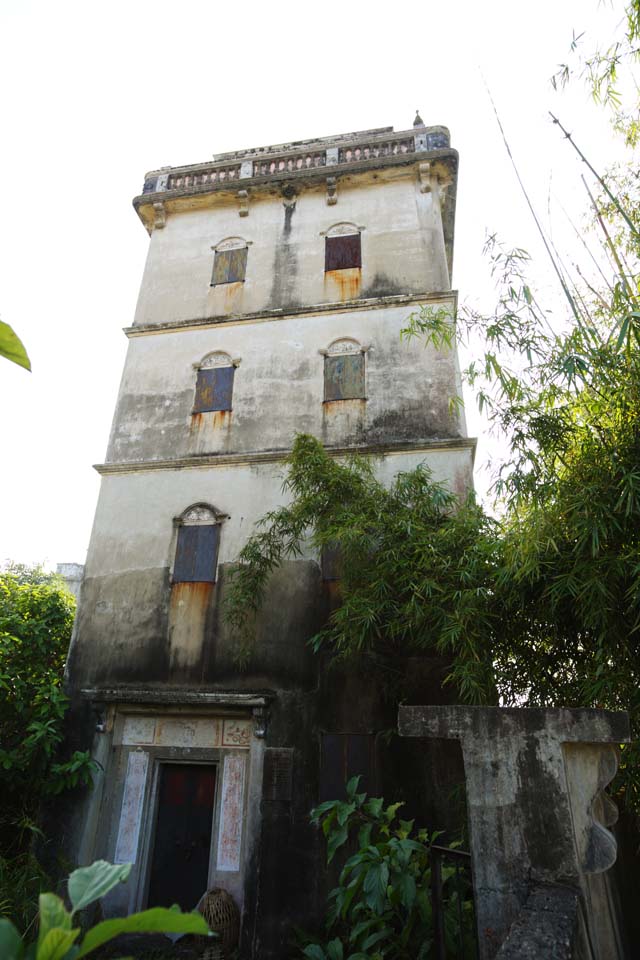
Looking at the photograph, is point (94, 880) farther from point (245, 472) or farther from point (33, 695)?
point (245, 472)

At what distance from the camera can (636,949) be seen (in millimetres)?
4180

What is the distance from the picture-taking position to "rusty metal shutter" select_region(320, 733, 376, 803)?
738 cm

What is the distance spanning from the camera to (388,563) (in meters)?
7.03

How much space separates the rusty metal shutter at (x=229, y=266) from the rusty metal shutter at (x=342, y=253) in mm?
1555

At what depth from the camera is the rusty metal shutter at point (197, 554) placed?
898cm

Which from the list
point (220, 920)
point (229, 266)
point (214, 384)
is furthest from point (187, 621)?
point (229, 266)

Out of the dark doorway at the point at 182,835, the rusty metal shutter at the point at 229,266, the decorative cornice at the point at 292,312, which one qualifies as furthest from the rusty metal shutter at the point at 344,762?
the rusty metal shutter at the point at 229,266

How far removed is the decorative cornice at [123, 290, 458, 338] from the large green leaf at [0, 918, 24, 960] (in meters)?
10.1

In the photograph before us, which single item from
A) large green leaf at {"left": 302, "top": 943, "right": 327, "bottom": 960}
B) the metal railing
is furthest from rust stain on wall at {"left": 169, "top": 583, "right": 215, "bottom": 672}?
the metal railing

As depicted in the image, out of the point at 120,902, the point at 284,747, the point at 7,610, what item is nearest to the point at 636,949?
the point at 284,747

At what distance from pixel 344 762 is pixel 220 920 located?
2.11m

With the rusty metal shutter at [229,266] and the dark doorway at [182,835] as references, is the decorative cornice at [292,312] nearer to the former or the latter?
the rusty metal shutter at [229,266]

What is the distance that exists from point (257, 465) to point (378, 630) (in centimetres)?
342

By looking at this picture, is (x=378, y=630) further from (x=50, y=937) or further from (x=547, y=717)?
(x=50, y=937)
